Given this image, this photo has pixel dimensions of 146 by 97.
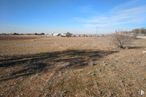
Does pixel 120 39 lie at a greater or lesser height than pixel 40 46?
greater

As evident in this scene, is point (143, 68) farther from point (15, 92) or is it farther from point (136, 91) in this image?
point (15, 92)

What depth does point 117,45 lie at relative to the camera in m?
23.6

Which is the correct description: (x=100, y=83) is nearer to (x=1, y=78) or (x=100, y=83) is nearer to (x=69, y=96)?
(x=69, y=96)

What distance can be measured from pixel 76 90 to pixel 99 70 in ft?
11.9

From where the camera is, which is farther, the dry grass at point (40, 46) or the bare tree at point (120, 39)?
the bare tree at point (120, 39)

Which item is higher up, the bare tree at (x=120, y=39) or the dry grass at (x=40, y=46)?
the bare tree at (x=120, y=39)

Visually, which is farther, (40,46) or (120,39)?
(40,46)

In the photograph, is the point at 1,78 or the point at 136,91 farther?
the point at 1,78

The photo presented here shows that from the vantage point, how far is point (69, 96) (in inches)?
257

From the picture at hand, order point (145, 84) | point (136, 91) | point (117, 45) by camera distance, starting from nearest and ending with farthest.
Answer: point (136, 91), point (145, 84), point (117, 45)

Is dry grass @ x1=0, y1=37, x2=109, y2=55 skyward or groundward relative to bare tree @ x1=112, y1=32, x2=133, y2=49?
groundward

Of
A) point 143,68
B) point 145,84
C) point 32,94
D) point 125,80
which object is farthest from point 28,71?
point 143,68

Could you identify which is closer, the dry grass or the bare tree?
the dry grass

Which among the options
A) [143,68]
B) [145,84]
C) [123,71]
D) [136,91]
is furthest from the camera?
[143,68]
